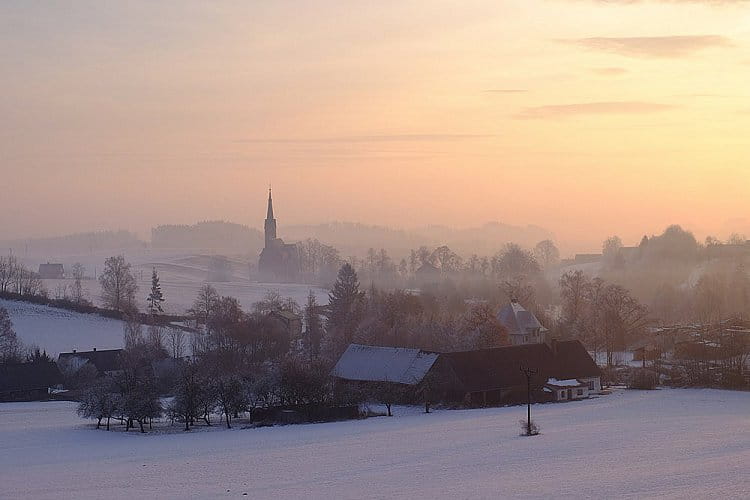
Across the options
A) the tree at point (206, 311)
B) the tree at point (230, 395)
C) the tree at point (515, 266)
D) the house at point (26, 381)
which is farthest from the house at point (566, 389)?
the tree at point (515, 266)

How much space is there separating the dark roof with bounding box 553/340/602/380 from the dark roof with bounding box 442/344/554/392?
546 millimetres

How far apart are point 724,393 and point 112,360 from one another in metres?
43.5

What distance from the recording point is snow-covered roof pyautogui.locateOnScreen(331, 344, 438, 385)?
53.8 metres

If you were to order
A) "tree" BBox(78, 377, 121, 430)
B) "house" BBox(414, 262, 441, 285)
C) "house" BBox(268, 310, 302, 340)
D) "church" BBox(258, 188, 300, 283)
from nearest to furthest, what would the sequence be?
1. "tree" BBox(78, 377, 121, 430)
2. "house" BBox(268, 310, 302, 340)
3. "house" BBox(414, 262, 441, 285)
4. "church" BBox(258, 188, 300, 283)

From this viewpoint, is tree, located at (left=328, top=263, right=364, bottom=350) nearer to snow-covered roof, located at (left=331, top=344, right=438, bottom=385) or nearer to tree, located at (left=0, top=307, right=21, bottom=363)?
snow-covered roof, located at (left=331, top=344, right=438, bottom=385)

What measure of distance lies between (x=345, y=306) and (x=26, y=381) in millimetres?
33335

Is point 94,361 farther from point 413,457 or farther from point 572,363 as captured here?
→ point 413,457

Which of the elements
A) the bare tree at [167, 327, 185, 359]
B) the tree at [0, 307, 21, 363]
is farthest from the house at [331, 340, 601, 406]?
the tree at [0, 307, 21, 363]

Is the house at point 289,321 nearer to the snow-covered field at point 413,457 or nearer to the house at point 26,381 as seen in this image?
the house at point 26,381

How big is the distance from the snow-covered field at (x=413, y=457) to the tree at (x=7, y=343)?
77.6 feet

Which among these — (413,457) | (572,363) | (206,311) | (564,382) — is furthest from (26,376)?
(413,457)

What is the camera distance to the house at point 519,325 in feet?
239

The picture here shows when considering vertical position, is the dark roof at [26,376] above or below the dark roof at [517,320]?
below

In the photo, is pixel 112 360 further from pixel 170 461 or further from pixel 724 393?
pixel 724 393
